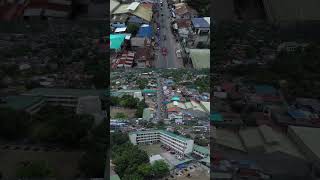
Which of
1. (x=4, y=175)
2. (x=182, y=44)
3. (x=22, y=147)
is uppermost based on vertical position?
(x=182, y=44)

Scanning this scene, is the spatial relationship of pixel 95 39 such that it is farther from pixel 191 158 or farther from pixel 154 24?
pixel 191 158

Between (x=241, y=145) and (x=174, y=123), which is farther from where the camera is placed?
(x=174, y=123)

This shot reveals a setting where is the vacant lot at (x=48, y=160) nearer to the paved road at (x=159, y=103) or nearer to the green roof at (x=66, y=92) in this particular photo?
the green roof at (x=66, y=92)

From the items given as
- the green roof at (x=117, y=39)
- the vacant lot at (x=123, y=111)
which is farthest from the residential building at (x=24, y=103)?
the green roof at (x=117, y=39)

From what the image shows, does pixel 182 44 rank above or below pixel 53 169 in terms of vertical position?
above

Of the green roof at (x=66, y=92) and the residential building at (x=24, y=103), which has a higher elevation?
the green roof at (x=66, y=92)

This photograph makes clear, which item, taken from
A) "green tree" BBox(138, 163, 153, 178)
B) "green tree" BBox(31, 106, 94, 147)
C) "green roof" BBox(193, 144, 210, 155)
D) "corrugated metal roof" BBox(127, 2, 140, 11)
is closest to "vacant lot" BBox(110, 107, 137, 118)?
"green tree" BBox(31, 106, 94, 147)

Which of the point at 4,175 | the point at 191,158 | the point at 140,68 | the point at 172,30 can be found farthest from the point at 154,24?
the point at 4,175
